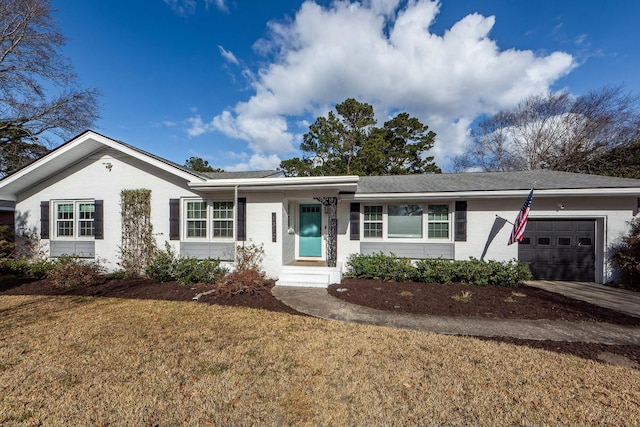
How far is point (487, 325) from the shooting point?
485 centimetres

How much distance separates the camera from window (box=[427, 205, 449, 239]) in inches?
350

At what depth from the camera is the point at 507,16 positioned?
390 inches

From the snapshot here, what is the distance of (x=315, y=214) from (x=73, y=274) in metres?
7.77

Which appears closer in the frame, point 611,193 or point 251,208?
point 611,193

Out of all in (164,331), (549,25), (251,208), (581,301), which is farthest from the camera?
(549,25)

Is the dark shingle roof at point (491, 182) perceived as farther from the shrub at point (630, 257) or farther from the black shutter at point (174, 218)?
the black shutter at point (174, 218)

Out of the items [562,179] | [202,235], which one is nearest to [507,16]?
[562,179]

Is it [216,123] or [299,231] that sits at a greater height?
[216,123]

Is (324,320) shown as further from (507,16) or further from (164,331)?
(507,16)

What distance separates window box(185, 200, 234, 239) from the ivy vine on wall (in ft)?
4.36

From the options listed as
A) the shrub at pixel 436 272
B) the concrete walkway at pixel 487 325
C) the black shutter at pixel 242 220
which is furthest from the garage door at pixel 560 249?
the black shutter at pixel 242 220

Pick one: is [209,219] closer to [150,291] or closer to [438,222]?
[150,291]

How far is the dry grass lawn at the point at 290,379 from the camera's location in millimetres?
2596

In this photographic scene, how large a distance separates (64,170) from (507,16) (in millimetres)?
17646
